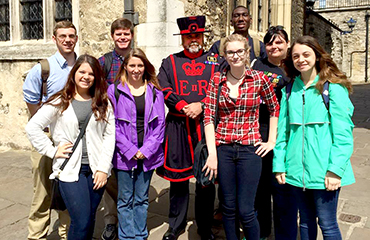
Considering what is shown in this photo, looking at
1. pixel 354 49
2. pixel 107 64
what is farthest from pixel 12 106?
pixel 354 49

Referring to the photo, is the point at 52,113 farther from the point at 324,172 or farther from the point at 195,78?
the point at 324,172

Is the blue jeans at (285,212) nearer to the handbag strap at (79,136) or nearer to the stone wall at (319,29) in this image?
the handbag strap at (79,136)

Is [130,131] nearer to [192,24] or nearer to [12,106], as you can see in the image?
[192,24]

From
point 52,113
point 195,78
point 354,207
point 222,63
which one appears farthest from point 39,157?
point 354,207

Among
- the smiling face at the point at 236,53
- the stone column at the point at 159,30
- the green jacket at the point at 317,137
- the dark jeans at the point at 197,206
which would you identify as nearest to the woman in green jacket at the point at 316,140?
the green jacket at the point at 317,137

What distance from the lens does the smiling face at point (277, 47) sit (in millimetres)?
2896

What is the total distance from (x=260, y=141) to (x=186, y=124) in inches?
30.7

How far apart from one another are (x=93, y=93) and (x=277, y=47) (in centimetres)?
146

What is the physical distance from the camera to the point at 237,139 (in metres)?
2.65

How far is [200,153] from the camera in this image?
274cm

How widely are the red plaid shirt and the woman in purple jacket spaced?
0.51m

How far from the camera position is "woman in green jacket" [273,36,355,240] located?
230cm

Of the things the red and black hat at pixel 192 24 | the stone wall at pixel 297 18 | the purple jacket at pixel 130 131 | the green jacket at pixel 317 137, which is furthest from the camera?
the stone wall at pixel 297 18

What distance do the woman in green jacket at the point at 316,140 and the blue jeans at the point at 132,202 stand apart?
3.56ft
